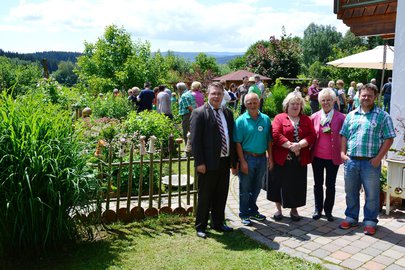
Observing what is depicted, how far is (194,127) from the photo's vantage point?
14.1 ft

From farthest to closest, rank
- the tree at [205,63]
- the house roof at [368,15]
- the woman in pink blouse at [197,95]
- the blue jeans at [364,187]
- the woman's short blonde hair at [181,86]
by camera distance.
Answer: the tree at [205,63] → the woman's short blonde hair at [181,86] → the woman in pink blouse at [197,95] → the house roof at [368,15] → the blue jeans at [364,187]

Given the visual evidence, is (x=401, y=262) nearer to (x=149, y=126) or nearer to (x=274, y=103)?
(x=149, y=126)

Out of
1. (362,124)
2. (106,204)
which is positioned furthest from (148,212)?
(362,124)

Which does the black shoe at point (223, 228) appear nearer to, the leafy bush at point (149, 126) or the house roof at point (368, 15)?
the leafy bush at point (149, 126)

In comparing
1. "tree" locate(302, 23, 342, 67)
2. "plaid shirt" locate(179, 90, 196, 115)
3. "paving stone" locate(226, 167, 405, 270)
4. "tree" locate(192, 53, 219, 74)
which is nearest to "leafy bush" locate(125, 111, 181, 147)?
Answer: "plaid shirt" locate(179, 90, 196, 115)

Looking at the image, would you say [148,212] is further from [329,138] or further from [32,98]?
[329,138]

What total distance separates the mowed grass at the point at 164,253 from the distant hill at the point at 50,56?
383 ft

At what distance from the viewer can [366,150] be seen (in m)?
4.33

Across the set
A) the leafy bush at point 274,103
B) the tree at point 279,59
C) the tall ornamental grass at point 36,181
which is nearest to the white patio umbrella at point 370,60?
the leafy bush at point 274,103

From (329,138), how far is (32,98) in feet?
11.8

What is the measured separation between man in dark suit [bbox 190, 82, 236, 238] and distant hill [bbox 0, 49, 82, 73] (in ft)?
383

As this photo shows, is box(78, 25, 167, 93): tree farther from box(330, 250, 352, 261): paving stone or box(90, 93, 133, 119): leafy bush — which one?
box(330, 250, 352, 261): paving stone

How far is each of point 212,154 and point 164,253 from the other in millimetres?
1205

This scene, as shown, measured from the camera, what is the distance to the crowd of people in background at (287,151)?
14.2 feet
